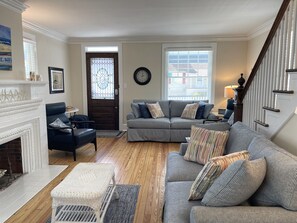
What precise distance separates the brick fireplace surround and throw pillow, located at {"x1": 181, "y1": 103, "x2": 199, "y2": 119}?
2993 millimetres

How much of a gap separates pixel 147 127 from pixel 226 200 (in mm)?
3794

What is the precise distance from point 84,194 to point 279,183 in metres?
1.47

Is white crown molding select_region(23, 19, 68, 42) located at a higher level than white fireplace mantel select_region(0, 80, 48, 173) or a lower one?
higher

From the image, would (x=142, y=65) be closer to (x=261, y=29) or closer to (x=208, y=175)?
(x=261, y=29)

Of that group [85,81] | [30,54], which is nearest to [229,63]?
[85,81]

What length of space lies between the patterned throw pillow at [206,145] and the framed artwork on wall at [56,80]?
12.6 feet

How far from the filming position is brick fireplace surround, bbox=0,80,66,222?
8.94 feet

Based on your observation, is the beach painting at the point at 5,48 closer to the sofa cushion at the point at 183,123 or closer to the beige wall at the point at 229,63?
the sofa cushion at the point at 183,123

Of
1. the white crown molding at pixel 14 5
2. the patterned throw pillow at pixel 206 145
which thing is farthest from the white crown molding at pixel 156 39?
the patterned throw pillow at pixel 206 145

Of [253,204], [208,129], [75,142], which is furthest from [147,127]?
[253,204]

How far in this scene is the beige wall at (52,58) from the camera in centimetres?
474

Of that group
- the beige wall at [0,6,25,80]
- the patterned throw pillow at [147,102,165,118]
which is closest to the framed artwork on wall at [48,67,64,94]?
the beige wall at [0,6,25,80]

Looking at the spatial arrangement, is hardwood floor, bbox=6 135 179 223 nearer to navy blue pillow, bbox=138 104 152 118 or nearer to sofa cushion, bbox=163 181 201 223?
sofa cushion, bbox=163 181 201 223

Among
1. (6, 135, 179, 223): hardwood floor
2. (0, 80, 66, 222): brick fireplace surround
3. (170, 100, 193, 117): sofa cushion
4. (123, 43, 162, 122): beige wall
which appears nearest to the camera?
(6, 135, 179, 223): hardwood floor
